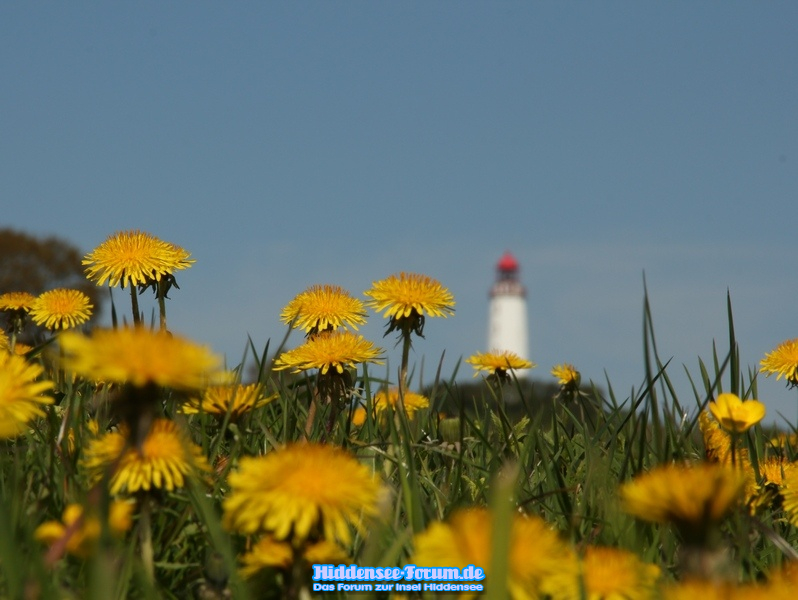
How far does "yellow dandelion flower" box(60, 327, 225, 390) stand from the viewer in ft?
3.77

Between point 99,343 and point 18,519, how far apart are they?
0.51m

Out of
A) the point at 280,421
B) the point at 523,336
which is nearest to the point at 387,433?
the point at 280,421

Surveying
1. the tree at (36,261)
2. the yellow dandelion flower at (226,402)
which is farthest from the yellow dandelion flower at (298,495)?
the tree at (36,261)

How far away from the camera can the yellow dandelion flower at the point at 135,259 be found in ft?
10.8

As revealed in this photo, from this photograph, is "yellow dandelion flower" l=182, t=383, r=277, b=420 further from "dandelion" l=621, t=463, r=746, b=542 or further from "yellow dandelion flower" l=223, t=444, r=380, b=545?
"dandelion" l=621, t=463, r=746, b=542

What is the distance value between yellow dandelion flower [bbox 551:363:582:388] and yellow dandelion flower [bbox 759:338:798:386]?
79 centimetres

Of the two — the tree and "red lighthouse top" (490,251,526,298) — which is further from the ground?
"red lighthouse top" (490,251,526,298)

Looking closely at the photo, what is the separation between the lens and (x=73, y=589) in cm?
141

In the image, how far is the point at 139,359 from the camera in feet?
3.80

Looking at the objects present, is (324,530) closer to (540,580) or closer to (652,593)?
(540,580)

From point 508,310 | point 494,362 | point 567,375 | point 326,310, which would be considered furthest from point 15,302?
point 508,310

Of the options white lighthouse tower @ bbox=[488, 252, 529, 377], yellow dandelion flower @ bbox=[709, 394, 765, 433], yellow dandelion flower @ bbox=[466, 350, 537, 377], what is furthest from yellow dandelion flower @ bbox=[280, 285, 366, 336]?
white lighthouse tower @ bbox=[488, 252, 529, 377]

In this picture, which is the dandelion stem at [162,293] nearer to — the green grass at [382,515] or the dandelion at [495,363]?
the green grass at [382,515]

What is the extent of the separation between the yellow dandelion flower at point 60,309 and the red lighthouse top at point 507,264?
7626 centimetres
